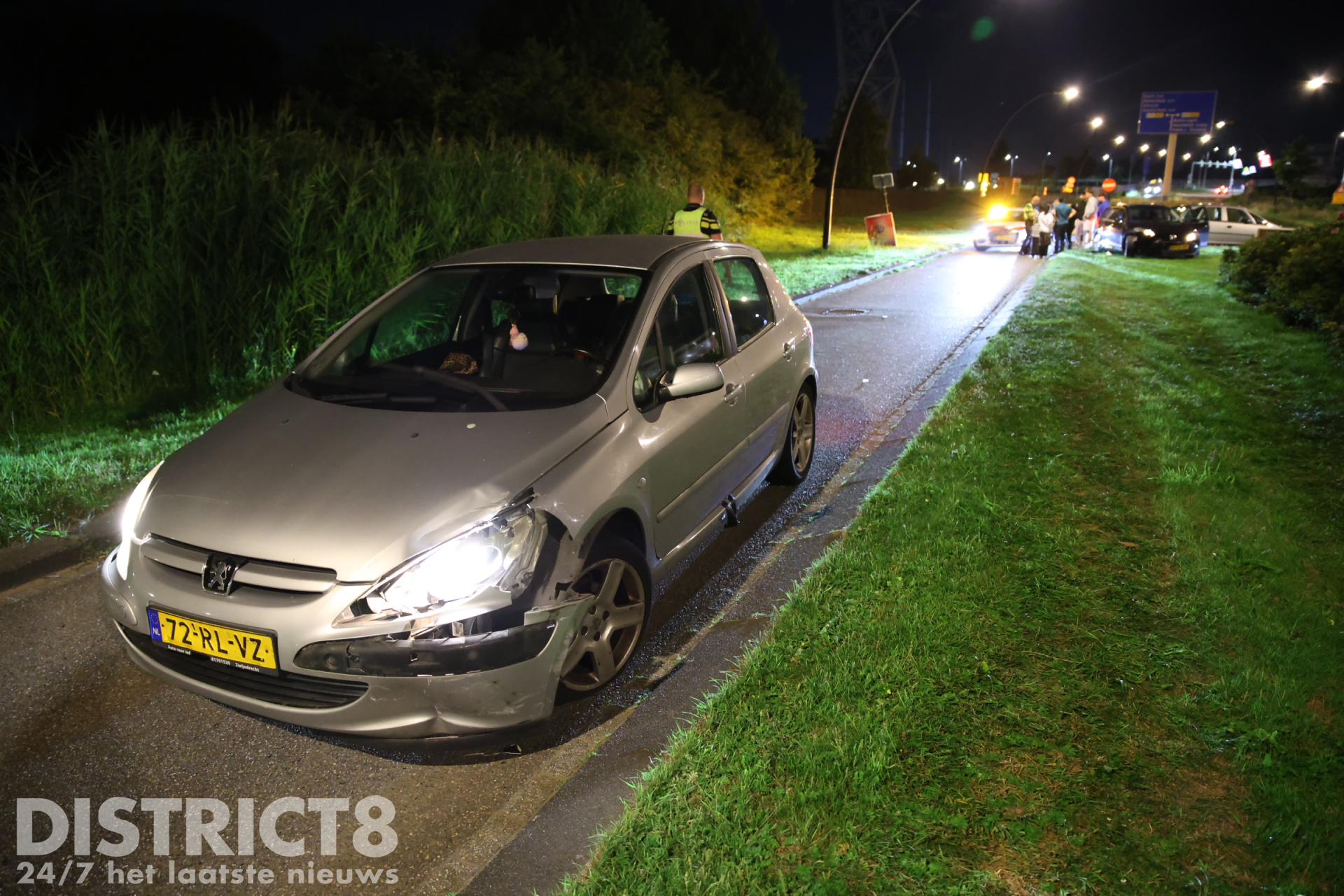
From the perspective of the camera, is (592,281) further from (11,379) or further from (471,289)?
(11,379)

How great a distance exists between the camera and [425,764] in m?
3.09

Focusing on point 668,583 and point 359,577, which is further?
point 668,583

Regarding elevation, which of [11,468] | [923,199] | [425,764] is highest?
[923,199]

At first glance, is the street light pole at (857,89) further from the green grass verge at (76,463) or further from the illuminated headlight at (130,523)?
the illuminated headlight at (130,523)

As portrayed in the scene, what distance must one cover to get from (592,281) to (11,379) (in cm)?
545

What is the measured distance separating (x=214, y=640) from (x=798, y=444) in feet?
12.3

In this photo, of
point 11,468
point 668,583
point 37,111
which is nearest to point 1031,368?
point 668,583

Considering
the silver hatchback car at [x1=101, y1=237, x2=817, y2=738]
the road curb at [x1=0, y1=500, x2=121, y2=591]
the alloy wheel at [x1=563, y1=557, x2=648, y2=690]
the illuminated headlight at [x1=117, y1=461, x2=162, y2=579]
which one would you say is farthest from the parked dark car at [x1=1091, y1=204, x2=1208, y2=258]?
the illuminated headlight at [x1=117, y1=461, x2=162, y2=579]

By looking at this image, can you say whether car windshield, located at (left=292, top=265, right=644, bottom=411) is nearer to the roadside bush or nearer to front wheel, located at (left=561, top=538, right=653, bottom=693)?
front wheel, located at (left=561, top=538, right=653, bottom=693)

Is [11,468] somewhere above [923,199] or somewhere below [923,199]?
below

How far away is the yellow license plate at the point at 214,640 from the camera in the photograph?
2695mm

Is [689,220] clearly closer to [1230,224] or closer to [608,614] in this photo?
[608,614]

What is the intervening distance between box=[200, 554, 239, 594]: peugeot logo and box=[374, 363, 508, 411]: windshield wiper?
3.68 feet

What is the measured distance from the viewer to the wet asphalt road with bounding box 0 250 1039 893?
265 centimetres
